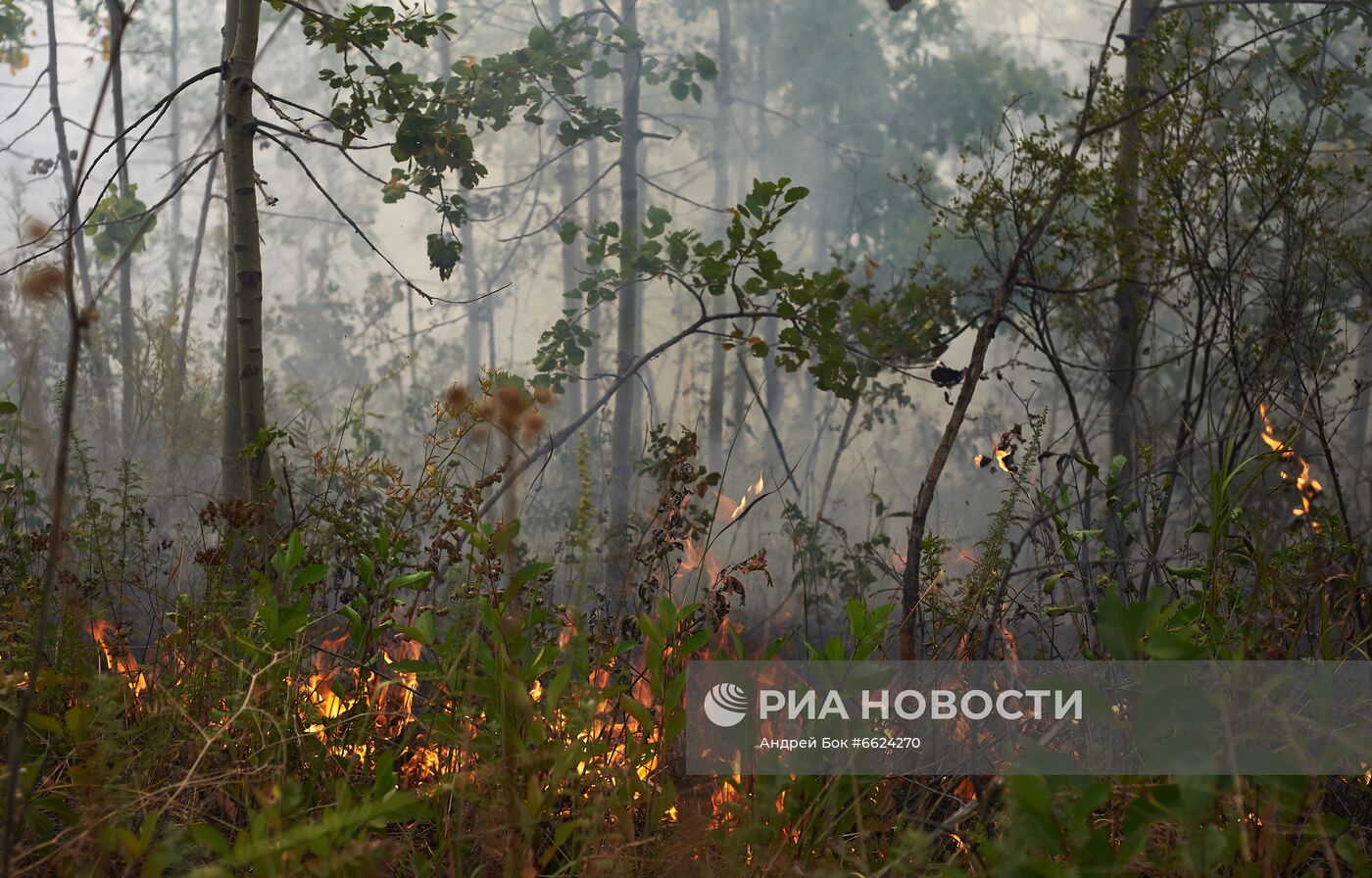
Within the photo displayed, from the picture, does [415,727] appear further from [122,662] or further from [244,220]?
[244,220]

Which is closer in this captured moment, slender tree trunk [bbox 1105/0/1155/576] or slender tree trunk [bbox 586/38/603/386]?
slender tree trunk [bbox 1105/0/1155/576]

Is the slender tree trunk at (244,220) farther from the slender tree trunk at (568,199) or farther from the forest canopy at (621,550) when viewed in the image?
the slender tree trunk at (568,199)

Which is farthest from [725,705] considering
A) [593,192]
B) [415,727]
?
[593,192]

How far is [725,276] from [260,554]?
5.79 feet

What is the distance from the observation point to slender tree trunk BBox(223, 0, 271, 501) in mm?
2645

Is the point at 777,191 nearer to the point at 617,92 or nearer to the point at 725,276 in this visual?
the point at 725,276

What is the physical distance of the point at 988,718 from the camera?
6.48 ft

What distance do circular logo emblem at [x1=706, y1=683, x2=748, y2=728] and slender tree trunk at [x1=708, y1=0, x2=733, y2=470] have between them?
6889mm

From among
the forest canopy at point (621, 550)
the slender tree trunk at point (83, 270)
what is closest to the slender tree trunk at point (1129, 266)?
the forest canopy at point (621, 550)

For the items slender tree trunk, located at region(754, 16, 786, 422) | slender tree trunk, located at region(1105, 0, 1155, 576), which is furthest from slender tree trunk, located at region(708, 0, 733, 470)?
slender tree trunk, located at region(1105, 0, 1155, 576)

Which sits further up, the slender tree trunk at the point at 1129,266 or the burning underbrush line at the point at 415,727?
the slender tree trunk at the point at 1129,266

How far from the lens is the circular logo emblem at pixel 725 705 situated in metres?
1.87

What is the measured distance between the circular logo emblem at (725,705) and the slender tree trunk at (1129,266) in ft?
8.77

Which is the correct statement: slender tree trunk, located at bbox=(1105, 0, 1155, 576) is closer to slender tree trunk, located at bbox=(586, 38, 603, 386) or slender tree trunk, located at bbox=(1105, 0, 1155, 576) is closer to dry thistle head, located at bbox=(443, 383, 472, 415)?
dry thistle head, located at bbox=(443, 383, 472, 415)
